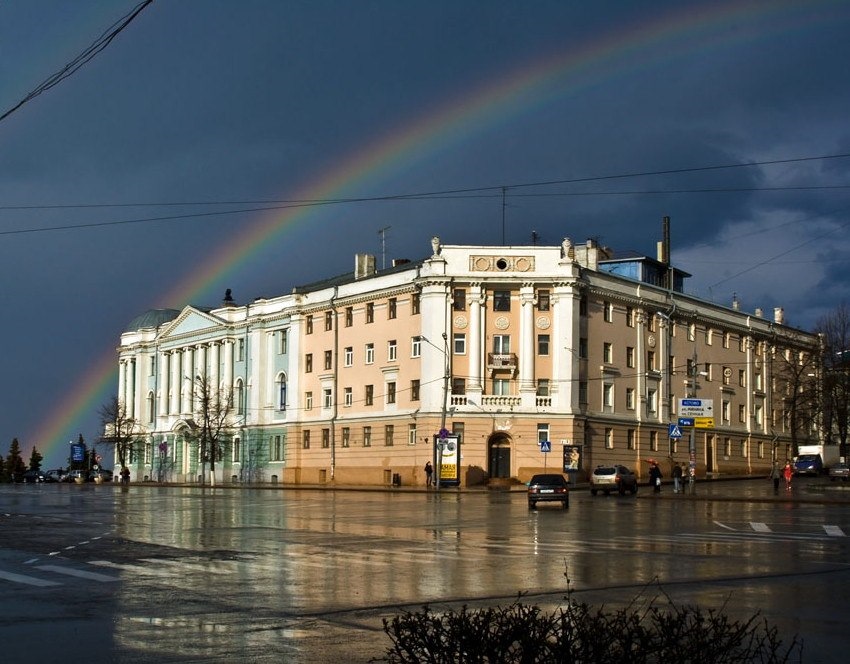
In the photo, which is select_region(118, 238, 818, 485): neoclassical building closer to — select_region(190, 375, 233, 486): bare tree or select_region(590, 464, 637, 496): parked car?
select_region(190, 375, 233, 486): bare tree

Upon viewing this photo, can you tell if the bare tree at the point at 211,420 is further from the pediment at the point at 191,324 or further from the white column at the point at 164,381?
the white column at the point at 164,381

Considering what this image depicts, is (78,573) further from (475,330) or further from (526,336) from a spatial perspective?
(526,336)

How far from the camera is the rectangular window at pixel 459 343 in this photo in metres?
74.0

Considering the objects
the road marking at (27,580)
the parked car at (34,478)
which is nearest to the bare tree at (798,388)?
the road marking at (27,580)

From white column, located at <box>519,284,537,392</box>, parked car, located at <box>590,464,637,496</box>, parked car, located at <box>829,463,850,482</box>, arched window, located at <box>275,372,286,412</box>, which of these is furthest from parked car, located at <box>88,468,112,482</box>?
parked car, located at <box>829,463,850,482</box>

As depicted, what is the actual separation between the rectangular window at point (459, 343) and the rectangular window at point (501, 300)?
9.75 feet

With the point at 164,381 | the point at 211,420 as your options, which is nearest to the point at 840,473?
the point at 211,420

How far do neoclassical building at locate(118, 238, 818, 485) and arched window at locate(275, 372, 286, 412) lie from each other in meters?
0.11

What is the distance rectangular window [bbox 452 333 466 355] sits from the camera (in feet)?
243

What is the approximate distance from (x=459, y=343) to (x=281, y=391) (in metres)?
21.3

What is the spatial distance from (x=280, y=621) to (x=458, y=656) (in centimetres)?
643

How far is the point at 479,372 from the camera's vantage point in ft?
241

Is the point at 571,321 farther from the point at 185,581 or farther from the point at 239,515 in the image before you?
the point at 185,581

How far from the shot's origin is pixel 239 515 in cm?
3603
